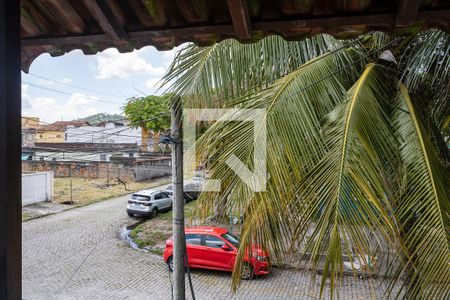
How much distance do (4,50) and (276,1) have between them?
3.52 ft

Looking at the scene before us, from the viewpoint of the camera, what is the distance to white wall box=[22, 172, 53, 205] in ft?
48.2

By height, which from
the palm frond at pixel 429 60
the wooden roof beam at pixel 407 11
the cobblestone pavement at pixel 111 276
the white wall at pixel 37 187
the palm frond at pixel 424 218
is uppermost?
the palm frond at pixel 429 60

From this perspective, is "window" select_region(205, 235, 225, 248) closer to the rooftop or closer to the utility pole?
the utility pole

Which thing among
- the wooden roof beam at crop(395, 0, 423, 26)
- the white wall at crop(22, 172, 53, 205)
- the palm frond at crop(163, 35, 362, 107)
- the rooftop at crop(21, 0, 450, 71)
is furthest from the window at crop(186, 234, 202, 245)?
the white wall at crop(22, 172, 53, 205)

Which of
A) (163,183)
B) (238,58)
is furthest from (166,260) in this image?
(163,183)

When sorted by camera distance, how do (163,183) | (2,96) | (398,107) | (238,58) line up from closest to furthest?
(2,96) → (398,107) → (238,58) → (163,183)

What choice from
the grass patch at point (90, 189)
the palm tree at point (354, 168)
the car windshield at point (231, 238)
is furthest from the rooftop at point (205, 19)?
the grass patch at point (90, 189)

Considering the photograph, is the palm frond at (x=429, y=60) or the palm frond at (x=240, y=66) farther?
the palm frond at (x=240, y=66)

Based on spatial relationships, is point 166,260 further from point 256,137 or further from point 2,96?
point 2,96

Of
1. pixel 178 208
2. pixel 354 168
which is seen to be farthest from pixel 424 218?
pixel 178 208

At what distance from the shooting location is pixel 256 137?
279cm

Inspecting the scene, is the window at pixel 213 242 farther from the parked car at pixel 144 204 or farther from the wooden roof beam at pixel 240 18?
the wooden roof beam at pixel 240 18

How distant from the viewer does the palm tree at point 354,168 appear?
7.32 ft

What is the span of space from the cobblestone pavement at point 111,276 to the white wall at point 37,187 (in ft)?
12.8
